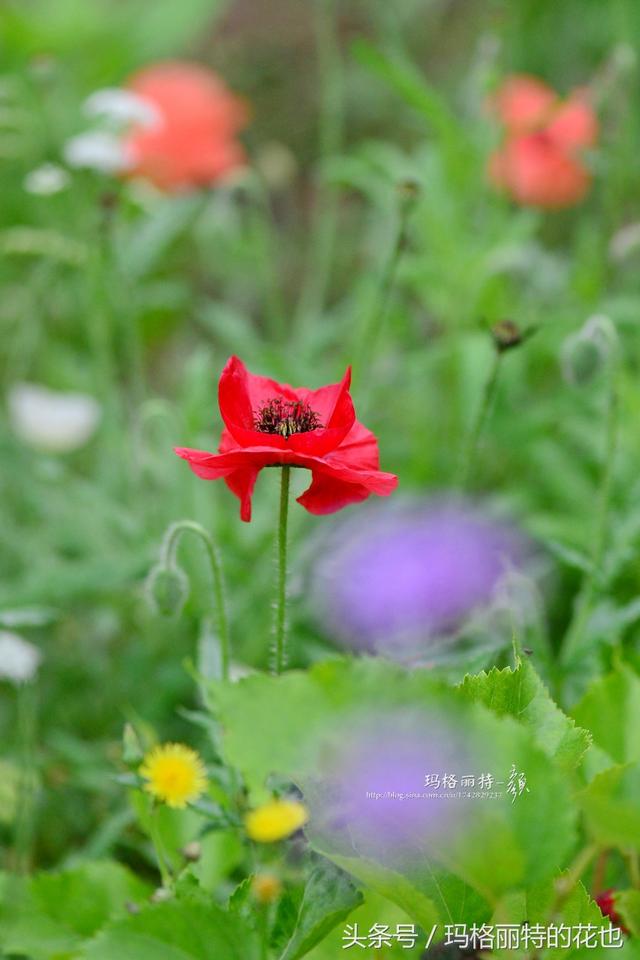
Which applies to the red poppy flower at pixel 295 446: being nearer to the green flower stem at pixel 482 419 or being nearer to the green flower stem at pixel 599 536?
the green flower stem at pixel 482 419

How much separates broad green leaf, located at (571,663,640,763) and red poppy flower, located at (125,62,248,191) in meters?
1.68

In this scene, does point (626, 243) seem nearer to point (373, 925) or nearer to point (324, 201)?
point (373, 925)

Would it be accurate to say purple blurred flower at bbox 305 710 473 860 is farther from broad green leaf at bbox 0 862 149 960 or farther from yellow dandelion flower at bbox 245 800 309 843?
broad green leaf at bbox 0 862 149 960

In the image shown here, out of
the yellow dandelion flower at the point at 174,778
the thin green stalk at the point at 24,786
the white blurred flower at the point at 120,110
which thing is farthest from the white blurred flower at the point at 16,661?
the white blurred flower at the point at 120,110

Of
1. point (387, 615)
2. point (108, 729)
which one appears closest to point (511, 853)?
point (387, 615)

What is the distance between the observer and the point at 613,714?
3.05 ft

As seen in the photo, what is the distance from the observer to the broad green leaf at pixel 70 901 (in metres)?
0.92

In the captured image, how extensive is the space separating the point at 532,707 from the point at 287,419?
28cm

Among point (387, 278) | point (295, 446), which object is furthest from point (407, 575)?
point (295, 446)

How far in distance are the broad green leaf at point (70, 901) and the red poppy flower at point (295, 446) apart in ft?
1.18

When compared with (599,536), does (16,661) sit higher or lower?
lower

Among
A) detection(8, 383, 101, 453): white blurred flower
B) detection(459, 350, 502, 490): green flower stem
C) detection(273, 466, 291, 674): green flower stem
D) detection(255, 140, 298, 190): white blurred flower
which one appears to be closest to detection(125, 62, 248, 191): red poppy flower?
detection(255, 140, 298, 190): white blurred flower

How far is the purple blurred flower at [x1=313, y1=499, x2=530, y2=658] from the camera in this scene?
122 centimetres

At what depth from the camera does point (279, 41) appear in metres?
3.72
